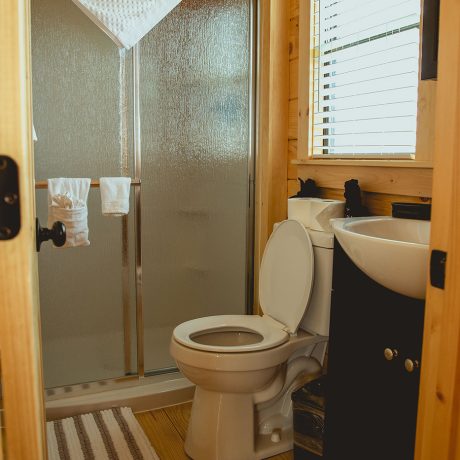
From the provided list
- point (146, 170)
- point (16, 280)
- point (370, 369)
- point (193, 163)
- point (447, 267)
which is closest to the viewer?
point (16, 280)

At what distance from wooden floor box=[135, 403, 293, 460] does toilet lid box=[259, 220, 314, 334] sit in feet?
1.85

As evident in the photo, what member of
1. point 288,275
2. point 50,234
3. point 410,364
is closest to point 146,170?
point 288,275

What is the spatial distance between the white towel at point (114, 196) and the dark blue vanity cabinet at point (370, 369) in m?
0.99

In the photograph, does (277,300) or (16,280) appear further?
(277,300)

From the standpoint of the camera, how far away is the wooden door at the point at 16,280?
537mm

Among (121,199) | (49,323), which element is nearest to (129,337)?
(49,323)

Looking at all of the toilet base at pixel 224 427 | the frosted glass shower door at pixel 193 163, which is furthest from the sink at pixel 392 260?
the frosted glass shower door at pixel 193 163

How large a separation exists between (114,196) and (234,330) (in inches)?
29.0

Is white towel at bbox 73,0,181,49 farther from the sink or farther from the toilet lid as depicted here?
the sink

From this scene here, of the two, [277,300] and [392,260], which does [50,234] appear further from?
[277,300]

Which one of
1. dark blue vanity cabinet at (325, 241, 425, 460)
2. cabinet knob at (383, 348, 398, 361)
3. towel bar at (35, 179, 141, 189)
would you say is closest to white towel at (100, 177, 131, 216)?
towel bar at (35, 179, 141, 189)

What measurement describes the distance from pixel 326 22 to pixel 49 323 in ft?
5.65

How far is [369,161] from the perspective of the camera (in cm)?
196

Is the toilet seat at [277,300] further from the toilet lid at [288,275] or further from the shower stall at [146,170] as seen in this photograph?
the shower stall at [146,170]
